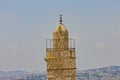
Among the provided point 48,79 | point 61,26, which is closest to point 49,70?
point 48,79

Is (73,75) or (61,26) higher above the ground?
(61,26)

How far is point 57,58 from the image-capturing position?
27156 millimetres

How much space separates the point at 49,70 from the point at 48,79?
51cm

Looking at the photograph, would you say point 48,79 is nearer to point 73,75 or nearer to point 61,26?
point 73,75

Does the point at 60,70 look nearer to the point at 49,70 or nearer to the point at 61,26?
the point at 49,70

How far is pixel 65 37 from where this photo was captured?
27.1m

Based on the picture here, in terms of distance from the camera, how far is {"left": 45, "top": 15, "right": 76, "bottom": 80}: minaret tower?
88.4 ft

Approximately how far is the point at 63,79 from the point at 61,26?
3.05m

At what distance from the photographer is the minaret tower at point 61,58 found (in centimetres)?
2695

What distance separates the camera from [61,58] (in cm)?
2716

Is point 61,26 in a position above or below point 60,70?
above

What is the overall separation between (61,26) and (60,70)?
2.55 metres

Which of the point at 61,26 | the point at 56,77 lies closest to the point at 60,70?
the point at 56,77

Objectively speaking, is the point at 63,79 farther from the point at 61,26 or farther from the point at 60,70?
the point at 61,26
